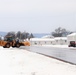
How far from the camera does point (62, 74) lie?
12.7 meters

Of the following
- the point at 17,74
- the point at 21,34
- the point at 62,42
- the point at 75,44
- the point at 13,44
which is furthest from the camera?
the point at 21,34

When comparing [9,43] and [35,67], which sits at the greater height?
[9,43]

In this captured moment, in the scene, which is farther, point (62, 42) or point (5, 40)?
point (62, 42)

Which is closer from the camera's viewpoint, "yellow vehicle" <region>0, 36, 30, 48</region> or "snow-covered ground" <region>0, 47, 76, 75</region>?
"snow-covered ground" <region>0, 47, 76, 75</region>

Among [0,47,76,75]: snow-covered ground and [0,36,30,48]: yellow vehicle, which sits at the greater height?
[0,36,30,48]: yellow vehicle

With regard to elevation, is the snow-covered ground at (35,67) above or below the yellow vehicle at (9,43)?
below

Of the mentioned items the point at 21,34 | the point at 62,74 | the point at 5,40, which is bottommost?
the point at 62,74

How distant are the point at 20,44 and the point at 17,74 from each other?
42.5m

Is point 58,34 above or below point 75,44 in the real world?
above

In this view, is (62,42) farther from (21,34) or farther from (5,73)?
(5,73)

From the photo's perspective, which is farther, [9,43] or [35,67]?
[9,43]

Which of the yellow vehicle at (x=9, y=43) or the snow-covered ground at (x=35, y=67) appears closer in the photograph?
the snow-covered ground at (x=35, y=67)

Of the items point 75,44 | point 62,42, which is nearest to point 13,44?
point 75,44

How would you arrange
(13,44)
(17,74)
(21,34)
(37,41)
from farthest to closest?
1. (21,34)
2. (37,41)
3. (13,44)
4. (17,74)
